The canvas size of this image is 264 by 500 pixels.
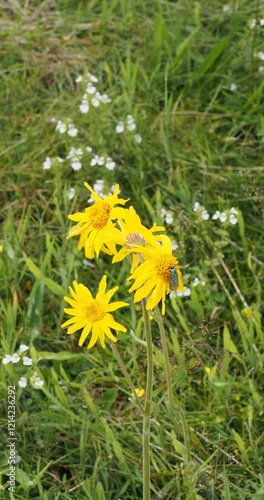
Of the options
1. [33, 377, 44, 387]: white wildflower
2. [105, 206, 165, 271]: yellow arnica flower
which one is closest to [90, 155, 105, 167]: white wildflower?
[33, 377, 44, 387]: white wildflower

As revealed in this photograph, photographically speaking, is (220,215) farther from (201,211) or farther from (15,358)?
(15,358)

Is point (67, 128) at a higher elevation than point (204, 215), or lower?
higher

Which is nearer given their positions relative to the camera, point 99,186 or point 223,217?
point 223,217

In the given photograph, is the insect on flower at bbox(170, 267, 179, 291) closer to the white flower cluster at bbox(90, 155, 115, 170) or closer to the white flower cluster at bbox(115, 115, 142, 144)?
the white flower cluster at bbox(90, 155, 115, 170)

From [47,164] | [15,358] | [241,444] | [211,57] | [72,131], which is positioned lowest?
[241,444]

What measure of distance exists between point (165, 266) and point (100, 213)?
0.22 metres

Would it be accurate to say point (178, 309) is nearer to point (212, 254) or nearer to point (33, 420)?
point (212, 254)

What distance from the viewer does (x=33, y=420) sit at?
222 centimetres

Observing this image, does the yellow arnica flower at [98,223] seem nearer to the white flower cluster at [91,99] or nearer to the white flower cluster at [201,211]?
the white flower cluster at [201,211]

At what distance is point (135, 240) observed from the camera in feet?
5.16

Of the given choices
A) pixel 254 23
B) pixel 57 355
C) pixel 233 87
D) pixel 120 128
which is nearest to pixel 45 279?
pixel 57 355

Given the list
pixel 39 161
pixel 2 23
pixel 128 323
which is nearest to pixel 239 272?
pixel 128 323

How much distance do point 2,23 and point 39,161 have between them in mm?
965

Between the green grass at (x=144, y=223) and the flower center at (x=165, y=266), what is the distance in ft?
1.31
